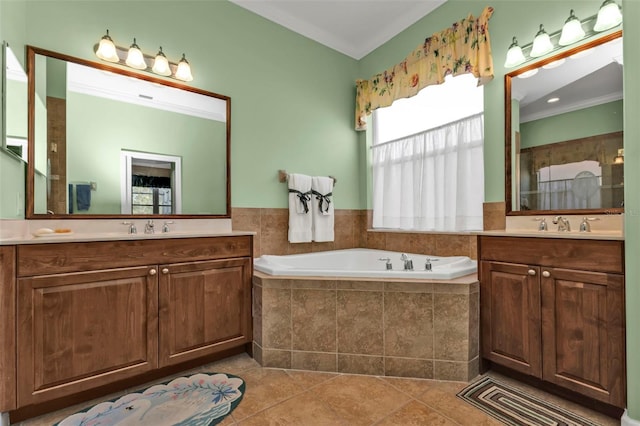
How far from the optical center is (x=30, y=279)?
140 cm

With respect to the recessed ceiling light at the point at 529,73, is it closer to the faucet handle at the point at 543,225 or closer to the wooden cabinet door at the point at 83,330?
the faucet handle at the point at 543,225

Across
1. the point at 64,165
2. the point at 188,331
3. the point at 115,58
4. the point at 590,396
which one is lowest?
the point at 590,396

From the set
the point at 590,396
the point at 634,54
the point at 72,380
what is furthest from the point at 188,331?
the point at 634,54

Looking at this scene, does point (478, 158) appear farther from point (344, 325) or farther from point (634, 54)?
point (344, 325)

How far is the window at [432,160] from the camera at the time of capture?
8.00ft

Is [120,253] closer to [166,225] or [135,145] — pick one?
[166,225]

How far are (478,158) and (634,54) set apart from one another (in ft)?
3.72

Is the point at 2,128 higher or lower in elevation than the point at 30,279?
higher

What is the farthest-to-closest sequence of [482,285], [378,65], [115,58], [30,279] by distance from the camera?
1. [378,65]
2. [115,58]
3. [482,285]
4. [30,279]

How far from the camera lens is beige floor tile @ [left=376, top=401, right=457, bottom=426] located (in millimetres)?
1400

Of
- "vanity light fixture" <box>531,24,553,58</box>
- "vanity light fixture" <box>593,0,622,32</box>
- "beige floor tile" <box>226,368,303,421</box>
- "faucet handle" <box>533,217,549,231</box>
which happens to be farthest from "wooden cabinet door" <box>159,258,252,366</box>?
"vanity light fixture" <box>593,0,622,32</box>

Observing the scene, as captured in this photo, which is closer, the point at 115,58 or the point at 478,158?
the point at 115,58

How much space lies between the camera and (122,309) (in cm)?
163

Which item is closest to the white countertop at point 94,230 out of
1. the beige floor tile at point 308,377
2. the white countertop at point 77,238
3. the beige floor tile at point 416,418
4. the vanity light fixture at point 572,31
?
the white countertop at point 77,238
